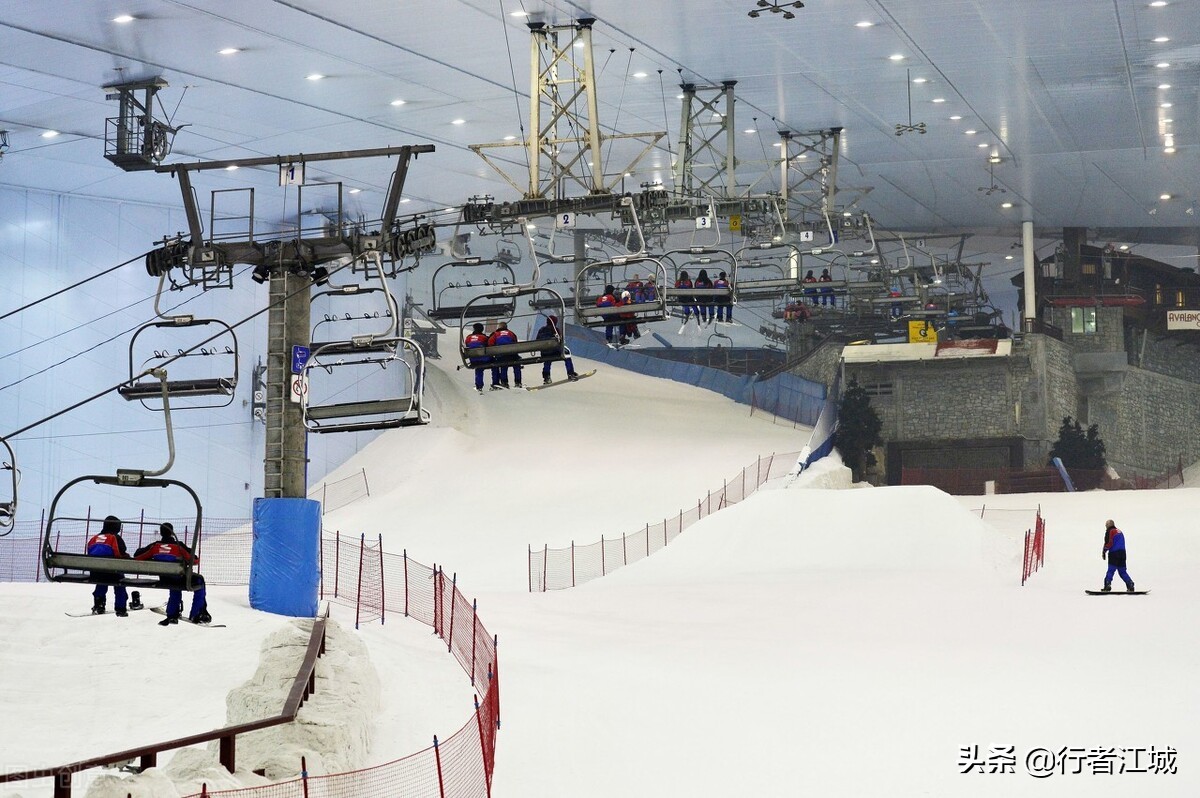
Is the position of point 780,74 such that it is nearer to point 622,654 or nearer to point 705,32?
point 705,32

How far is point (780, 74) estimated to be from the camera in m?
24.2

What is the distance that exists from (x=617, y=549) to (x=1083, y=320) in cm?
2176

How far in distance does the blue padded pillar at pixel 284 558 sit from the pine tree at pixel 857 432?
2423 cm

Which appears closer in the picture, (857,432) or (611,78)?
(611,78)

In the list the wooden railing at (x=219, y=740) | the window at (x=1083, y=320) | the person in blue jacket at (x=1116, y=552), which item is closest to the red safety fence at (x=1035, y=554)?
the person in blue jacket at (x=1116, y=552)

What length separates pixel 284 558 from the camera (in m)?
17.4

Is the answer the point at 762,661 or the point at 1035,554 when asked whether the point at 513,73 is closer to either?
the point at 1035,554

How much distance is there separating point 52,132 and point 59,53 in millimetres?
4597

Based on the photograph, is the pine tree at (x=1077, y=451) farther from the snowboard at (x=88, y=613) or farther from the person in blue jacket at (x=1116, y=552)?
the snowboard at (x=88, y=613)

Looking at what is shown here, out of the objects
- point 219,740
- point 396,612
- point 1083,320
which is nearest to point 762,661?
point 396,612

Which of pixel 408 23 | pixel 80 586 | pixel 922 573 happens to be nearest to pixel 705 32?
pixel 408 23

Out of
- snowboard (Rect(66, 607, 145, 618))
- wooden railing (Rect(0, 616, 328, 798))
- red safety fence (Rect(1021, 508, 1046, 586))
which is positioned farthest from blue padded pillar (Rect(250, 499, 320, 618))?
red safety fence (Rect(1021, 508, 1046, 586))

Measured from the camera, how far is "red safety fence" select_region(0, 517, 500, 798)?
8750mm

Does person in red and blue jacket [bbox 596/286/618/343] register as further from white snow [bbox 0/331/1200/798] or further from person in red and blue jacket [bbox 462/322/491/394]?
white snow [bbox 0/331/1200/798]
